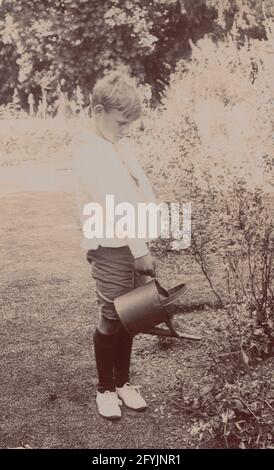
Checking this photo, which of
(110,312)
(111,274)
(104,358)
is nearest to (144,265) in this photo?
(111,274)

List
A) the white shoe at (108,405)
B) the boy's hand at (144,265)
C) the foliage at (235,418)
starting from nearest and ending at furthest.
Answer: the boy's hand at (144,265), the foliage at (235,418), the white shoe at (108,405)

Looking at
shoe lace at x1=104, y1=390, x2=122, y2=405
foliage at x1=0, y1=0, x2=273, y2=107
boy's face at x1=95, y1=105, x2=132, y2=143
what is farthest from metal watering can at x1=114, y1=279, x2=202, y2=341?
foliage at x1=0, y1=0, x2=273, y2=107

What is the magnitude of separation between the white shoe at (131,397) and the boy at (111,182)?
27cm

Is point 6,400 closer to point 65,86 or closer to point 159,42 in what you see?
point 65,86

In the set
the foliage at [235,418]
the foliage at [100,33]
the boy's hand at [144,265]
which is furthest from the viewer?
the foliage at [100,33]

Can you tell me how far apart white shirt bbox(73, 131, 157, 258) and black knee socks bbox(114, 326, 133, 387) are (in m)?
0.37

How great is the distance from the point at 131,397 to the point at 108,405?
10cm

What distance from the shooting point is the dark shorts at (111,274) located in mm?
2074

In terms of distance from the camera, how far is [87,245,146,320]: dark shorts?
2074 mm

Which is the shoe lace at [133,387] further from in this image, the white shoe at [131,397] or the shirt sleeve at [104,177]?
the shirt sleeve at [104,177]

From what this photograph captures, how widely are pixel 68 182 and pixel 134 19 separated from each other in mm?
816

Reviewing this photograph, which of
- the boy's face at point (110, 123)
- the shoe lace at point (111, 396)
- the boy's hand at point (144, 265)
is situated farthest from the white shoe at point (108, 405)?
the boy's face at point (110, 123)

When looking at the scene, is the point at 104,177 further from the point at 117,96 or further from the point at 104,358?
the point at 104,358

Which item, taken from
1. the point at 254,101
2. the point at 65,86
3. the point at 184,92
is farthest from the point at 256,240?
the point at 65,86
